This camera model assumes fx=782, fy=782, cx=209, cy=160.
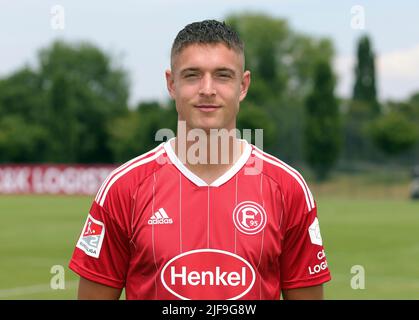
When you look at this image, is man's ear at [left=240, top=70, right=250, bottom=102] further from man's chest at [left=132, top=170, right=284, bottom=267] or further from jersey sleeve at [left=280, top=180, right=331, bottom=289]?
jersey sleeve at [left=280, top=180, right=331, bottom=289]

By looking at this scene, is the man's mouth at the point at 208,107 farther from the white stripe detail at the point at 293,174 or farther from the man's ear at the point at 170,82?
the white stripe detail at the point at 293,174

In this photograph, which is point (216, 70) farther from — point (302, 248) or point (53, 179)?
point (53, 179)

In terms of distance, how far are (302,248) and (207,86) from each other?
0.83 meters

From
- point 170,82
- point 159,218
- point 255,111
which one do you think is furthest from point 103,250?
point 255,111

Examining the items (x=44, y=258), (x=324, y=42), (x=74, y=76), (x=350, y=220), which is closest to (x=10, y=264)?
(x=44, y=258)

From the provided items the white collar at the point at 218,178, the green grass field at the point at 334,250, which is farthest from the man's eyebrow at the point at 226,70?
the green grass field at the point at 334,250

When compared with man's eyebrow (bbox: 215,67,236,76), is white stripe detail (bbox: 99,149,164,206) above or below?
below

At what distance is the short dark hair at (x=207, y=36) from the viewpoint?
126 inches

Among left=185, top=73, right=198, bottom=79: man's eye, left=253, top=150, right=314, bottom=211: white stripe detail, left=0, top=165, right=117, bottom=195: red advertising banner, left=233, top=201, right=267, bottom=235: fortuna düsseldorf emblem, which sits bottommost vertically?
left=233, top=201, right=267, bottom=235: fortuna düsseldorf emblem

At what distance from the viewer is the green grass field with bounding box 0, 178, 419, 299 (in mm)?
11211

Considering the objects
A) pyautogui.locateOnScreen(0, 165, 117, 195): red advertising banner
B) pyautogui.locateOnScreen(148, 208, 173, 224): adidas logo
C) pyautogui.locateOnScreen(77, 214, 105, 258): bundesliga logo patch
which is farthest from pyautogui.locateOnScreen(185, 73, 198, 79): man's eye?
pyautogui.locateOnScreen(0, 165, 117, 195): red advertising banner

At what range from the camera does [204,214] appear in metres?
3.32

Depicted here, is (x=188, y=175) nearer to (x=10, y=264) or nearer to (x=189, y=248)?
(x=189, y=248)

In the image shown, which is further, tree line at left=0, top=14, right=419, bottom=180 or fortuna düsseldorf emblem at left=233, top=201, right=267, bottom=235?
tree line at left=0, top=14, right=419, bottom=180
